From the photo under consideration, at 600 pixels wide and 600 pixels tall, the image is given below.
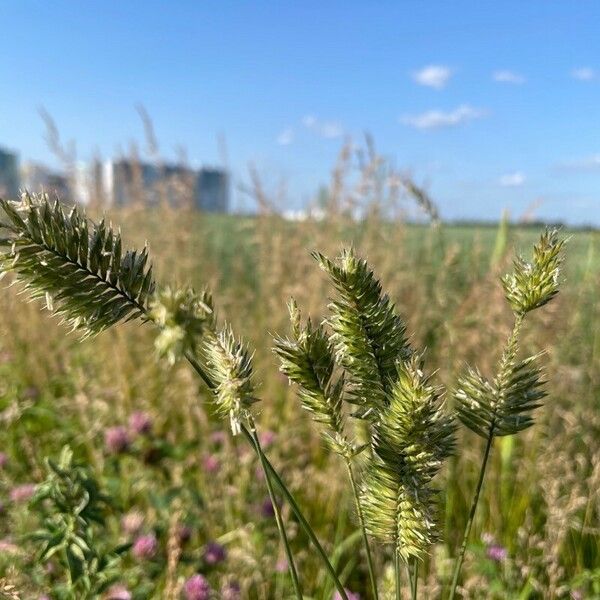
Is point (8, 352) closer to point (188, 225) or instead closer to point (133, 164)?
point (188, 225)

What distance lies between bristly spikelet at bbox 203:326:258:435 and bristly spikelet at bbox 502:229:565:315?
29 cm

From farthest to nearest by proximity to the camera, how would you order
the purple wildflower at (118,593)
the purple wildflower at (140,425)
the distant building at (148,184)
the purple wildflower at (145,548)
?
the distant building at (148,184) → the purple wildflower at (140,425) → the purple wildflower at (145,548) → the purple wildflower at (118,593)

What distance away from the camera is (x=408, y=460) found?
676 mm

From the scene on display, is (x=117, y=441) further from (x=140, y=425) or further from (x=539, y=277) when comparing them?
(x=539, y=277)

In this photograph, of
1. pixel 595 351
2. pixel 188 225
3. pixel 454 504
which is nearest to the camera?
pixel 454 504

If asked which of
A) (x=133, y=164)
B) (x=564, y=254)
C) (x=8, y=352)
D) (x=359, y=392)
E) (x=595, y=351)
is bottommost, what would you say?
(x=8, y=352)

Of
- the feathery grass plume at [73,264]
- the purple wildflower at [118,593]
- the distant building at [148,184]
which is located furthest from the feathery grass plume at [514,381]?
the distant building at [148,184]

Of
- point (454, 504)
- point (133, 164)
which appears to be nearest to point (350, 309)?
point (454, 504)

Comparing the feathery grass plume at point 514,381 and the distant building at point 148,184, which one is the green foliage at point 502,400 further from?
the distant building at point 148,184

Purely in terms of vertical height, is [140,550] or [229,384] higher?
[229,384]

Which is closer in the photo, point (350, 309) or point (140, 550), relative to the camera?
point (350, 309)

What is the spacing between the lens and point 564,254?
28.6 inches

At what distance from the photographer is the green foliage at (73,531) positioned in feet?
3.53

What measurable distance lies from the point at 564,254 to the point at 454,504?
1636 millimetres
